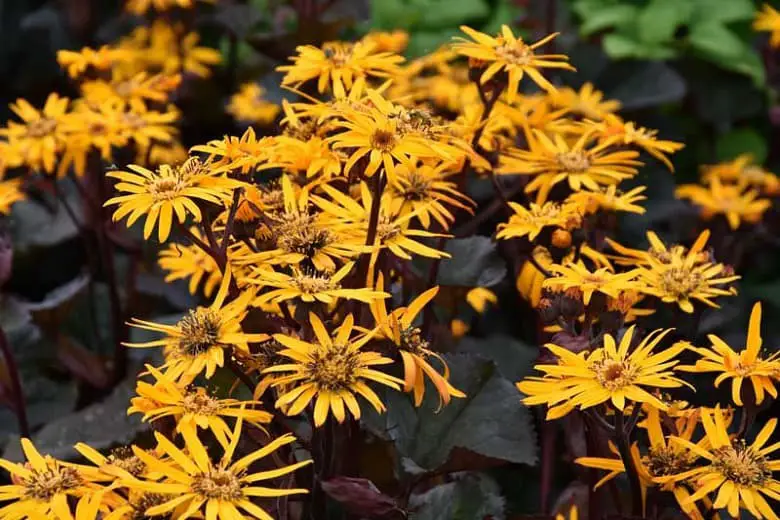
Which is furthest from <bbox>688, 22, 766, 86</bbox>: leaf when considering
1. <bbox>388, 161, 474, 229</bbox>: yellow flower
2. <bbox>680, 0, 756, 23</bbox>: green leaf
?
<bbox>388, 161, 474, 229</bbox>: yellow flower

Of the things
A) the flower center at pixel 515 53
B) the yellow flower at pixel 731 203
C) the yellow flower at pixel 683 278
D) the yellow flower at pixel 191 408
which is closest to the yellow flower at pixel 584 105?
the yellow flower at pixel 731 203

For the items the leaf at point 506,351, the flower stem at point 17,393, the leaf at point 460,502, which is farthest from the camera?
the leaf at point 506,351

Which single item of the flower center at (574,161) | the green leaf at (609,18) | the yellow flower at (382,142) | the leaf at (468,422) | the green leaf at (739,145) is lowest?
the green leaf at (739,145)

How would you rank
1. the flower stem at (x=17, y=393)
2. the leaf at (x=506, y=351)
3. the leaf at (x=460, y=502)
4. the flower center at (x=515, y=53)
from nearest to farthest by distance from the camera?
the leaf at (x=460, y=502) → the flower center at (x=515, y=53) → the flower stem at (x=17, y=393) → the leaf at (x=506, y=351)

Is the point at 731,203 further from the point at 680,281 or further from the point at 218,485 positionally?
the point at 218,485

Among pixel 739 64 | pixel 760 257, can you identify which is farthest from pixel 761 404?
pixel 739 64

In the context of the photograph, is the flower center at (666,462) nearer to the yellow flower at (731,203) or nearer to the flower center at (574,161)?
the flower center at (574,161)

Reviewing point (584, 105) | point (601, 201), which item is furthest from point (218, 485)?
point (584, 105)

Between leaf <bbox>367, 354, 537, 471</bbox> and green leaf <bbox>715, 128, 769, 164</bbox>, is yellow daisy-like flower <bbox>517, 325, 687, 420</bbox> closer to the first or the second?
leaf <bbox>367, 354, 537, 471</bbox>

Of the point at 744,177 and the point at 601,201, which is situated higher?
the point at 601,201

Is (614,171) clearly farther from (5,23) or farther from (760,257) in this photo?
(5,23)
